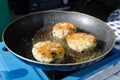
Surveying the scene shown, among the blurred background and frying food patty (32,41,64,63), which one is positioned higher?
frying food patty (32,41,64,63)

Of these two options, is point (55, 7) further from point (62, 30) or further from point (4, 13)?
→ point (62, 30)

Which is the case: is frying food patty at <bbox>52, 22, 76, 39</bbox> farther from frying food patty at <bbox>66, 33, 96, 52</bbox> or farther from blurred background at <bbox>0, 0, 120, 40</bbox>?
blurred background at <bbox>0, 0, 120, 40</bbox>

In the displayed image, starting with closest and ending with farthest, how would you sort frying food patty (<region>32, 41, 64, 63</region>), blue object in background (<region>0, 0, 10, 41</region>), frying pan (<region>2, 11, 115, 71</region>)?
1. frying food patty (<region>32, 41, 64, 63</region>)
2. frying pan (<region>2, 11, 115, 71</region>)
3. blue object in background (<region>0, 0, 10, 41</region>)

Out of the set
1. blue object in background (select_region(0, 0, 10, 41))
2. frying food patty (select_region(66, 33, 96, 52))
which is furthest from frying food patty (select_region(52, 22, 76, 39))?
blue object in background (select_region(0, 0, 10, 41))

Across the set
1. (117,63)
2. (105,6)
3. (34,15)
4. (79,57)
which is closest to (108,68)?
(117,63)

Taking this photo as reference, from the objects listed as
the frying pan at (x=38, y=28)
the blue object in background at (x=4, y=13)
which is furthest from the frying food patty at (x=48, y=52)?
the blue object in background at (x=4, y=13)

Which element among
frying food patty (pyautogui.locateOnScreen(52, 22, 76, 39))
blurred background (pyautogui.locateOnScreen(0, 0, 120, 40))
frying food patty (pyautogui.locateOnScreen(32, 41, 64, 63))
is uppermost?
frying food patty (pyautogui.locateOnScreen(52, 22, 76, 39))

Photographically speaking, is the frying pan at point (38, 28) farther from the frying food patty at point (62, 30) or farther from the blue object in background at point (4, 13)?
the blue object in background at point (4, 13)
